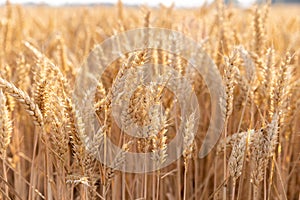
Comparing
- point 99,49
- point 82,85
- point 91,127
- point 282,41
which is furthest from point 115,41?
point 282,41

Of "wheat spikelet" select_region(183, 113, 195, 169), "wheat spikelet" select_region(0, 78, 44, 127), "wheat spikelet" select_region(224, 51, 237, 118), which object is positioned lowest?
"wheat spikelet" select_region(183, 113, 195, 169)

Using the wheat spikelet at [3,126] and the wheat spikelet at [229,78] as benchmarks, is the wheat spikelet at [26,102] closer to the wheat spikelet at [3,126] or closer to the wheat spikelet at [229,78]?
the wheat spikelet at [3,126]

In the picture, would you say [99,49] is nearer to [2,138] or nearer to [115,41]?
[115,41]

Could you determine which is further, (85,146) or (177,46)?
(177,46)

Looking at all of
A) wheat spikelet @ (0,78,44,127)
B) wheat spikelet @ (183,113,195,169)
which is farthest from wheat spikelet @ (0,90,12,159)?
wheat spikelet @ (183,113,195,169)

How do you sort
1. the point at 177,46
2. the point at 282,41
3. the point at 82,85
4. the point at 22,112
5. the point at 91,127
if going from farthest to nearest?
the point at 282,41 < the point at 22,112 < the point at 82,85 < the point at 177,46 < the point at 91,127

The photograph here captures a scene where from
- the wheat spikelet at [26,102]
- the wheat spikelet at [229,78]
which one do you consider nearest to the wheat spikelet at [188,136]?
the wheat spikelet at [229,78]

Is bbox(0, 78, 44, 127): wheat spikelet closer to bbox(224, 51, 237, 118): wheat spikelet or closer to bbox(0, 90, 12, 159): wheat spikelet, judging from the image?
bbox(0, 90, 12, 159): wheat spikelet

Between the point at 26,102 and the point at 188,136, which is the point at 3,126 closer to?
the point at 26,102

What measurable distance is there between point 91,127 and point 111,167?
94 mm

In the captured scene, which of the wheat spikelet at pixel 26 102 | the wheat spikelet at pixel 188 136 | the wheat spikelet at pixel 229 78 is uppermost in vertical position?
the wheat spikelet at pixel 229 78

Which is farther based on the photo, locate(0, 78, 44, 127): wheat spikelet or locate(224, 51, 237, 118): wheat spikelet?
locate(224, 51, 237, 118): wheat spikelet

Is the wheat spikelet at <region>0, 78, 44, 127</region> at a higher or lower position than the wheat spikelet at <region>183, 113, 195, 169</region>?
higher

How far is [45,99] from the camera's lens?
732mm
